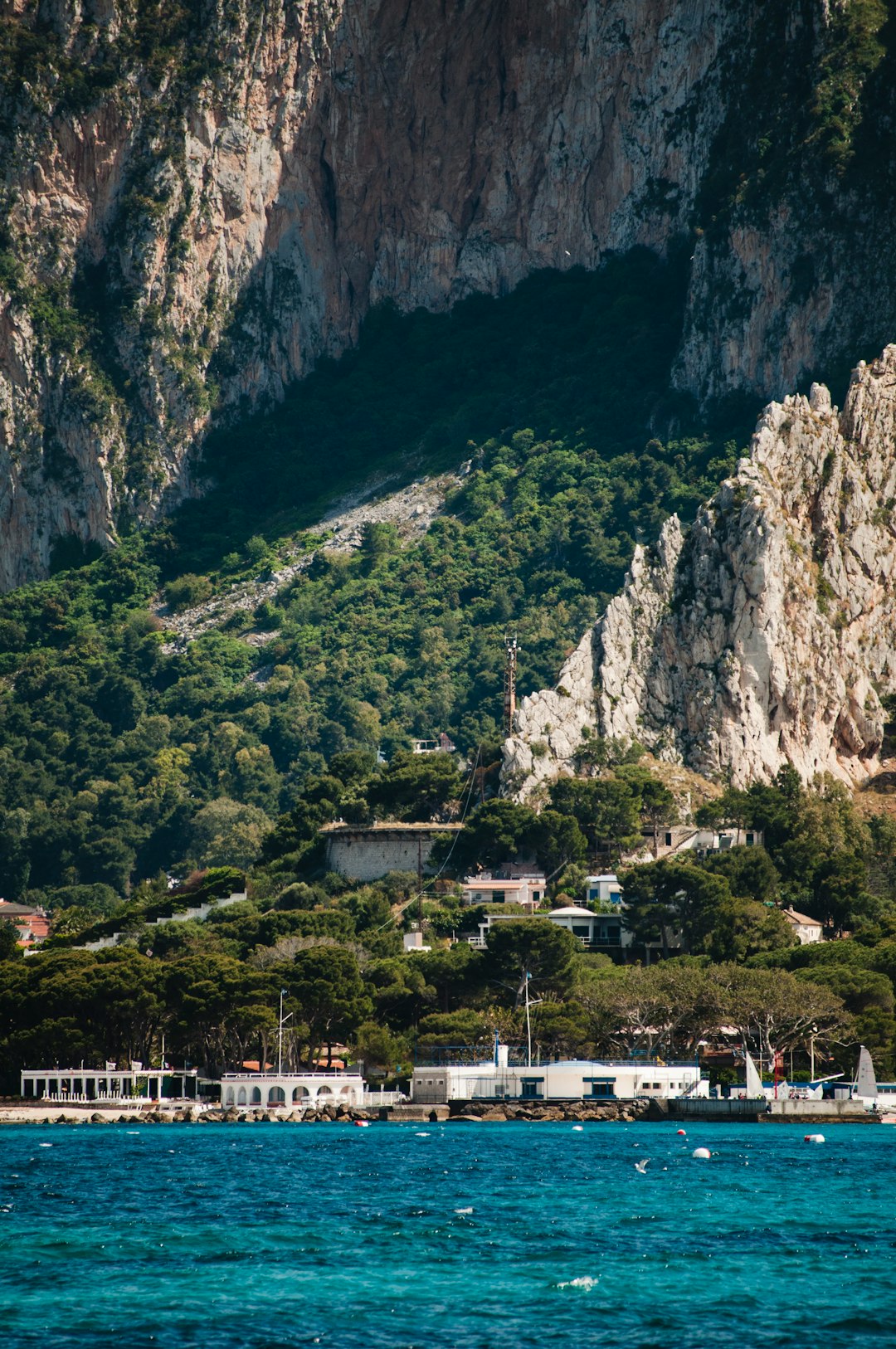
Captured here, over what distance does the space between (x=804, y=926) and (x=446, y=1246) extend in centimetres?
7649

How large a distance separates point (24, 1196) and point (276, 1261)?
1677 centimetres

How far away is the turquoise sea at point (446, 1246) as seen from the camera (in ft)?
166

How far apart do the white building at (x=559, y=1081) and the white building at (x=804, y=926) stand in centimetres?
2056

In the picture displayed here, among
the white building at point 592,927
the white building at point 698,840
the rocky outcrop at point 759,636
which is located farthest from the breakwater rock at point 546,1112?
the rocky outcrop at point 759,636

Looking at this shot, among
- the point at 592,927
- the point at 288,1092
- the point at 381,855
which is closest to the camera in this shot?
the point at 288,1092

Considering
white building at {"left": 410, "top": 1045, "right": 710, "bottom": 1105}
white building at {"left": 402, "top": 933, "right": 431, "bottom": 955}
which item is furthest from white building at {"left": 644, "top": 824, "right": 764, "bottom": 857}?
white building at {"left": 410, "top": 1045, "right": 710, "bottom": 1105}

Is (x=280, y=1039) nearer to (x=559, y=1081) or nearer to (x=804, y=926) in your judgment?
(x=559, y=1081)

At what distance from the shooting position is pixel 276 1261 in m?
58.6

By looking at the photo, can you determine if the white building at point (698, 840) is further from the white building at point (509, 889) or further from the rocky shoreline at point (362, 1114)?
the rocky shoreline at point (362, 1114)

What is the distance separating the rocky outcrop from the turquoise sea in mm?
56880

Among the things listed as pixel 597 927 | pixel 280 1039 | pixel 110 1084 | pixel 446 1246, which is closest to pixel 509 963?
pixel 280 1039

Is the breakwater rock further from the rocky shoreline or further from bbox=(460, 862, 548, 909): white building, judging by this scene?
bbox=(460, 862, 548, 909): white building

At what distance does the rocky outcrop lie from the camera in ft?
485

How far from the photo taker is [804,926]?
136 m
